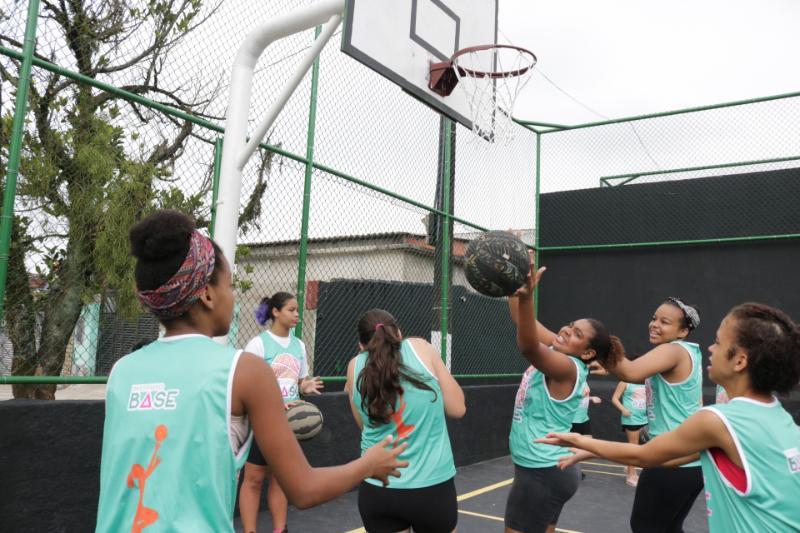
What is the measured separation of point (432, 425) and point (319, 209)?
3.70 metres

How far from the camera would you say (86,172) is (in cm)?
452

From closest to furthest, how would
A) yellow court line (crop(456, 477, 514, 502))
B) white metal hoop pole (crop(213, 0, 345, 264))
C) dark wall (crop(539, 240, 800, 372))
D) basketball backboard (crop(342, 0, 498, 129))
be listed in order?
white metal hoop pole (crop(213, 0, 345, 264))
basketball backboard (crop(342, 0, 498, 129))
yellow court line (crop(456, 477, 514, 502))
dark wall (crop(539, 240, 800, 372))

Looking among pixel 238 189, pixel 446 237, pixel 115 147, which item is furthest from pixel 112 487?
pixel 446 237

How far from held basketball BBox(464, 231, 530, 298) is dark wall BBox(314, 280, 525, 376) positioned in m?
5.26

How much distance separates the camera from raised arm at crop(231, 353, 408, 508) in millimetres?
1450

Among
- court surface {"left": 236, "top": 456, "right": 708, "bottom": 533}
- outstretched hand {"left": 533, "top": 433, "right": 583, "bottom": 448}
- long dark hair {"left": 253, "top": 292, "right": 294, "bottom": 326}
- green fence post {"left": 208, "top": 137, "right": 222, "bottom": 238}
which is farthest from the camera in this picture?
court surface {"left": 236, "top": 456, "right": 708, "bottom": 533}

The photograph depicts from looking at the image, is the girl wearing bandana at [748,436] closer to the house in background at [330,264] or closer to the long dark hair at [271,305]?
the long dark hair at [271,305]

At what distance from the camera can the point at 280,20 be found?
428 cm

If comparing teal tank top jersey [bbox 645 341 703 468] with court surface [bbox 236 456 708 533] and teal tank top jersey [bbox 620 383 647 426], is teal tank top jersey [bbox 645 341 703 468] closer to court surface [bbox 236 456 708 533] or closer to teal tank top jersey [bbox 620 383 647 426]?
court surface [bbox 236 456 708 533]

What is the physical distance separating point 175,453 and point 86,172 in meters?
3.76

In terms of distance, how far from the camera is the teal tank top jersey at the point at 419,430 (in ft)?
9.69

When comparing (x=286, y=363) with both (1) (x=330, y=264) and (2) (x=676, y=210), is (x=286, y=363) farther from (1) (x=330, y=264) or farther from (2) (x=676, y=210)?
(2) (x=676, y=210)

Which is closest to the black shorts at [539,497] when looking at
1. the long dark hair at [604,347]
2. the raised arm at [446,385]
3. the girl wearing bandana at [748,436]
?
the long dark hair at [604,347]

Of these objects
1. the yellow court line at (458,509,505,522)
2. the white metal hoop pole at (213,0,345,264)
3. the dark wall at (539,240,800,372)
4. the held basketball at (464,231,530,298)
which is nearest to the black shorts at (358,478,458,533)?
the held basketball at (464,231,530,298)
